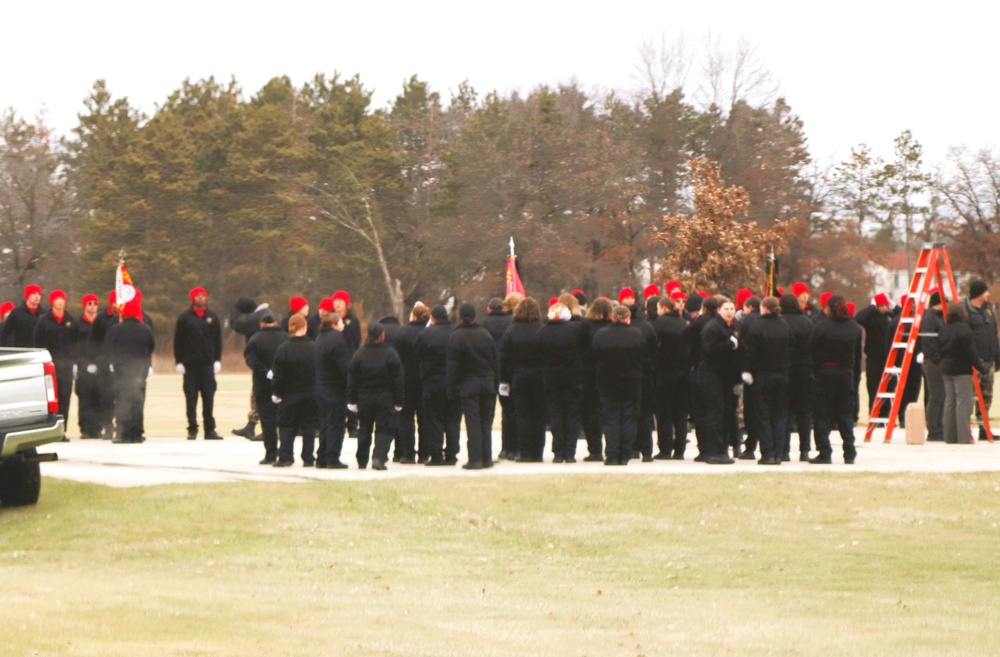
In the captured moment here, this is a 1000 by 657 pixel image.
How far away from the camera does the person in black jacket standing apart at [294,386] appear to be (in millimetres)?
18094

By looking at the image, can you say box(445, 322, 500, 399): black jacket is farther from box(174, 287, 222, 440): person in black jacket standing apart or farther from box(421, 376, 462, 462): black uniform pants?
box(174, 287, 222, 440): person in black jacket standing apart

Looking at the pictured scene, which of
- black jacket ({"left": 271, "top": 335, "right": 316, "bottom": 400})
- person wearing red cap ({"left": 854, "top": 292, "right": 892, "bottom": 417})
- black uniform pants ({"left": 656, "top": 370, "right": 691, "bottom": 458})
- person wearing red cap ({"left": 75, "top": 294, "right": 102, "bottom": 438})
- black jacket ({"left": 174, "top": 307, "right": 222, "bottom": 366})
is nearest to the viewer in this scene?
black jacket ({"left": 271, "top": 335, "right": 316, "bottom": 400})

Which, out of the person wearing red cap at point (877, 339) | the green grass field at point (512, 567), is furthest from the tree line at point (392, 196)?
the green grass field at point (512, 567)

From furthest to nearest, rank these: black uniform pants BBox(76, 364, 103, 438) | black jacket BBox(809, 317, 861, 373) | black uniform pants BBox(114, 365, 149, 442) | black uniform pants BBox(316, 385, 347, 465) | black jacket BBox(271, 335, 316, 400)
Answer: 1. black uniform pants BBox(76, 364, 103, 438)
2. black uniform pants BBox(114, 365, 149, 442)
3. black jacket BBox(809, 317, 861, 373)
4. black uniform pants BBox(316, 385, 347, 465)
5. black jacket BBox(271, 335, 316, 400)

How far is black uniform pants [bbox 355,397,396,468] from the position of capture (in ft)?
59.0

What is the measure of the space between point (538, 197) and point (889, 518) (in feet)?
192

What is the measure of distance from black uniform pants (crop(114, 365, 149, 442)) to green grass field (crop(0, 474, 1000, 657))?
216 inches

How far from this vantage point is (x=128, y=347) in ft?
74.4

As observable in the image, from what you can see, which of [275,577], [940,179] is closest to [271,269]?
[940,179]

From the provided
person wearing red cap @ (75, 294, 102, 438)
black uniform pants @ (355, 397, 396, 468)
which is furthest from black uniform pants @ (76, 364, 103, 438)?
black uniform pants @ (355, 397, 396, 468)

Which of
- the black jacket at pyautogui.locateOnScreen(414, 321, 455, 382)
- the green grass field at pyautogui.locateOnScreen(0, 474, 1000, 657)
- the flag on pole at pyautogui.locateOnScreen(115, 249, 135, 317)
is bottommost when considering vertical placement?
the green grass field at pyautogui.locateOnScreen(0, 474, 1000, 657)

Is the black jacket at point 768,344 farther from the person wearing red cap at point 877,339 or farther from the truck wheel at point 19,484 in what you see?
the truck wheel at point 19,484

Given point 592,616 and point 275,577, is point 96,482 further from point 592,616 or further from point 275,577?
point 592,616

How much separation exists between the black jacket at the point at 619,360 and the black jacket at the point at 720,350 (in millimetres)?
731
